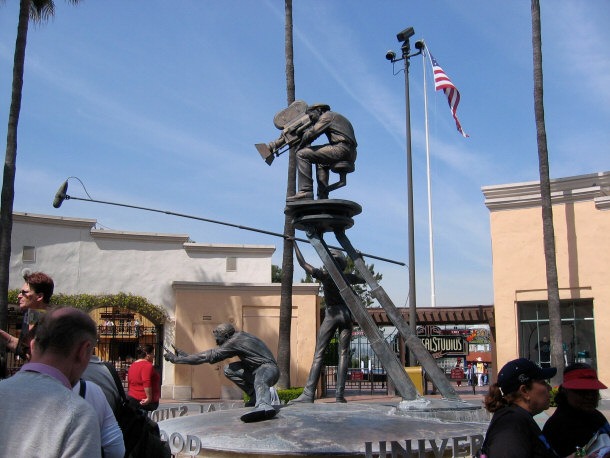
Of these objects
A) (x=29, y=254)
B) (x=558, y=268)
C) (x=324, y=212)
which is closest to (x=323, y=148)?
(x=324, y=212)

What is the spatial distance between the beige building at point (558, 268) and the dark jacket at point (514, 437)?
18.0 m

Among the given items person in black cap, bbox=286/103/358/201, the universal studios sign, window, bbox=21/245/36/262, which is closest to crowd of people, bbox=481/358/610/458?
person in black cap, bbox=286/103/358/201

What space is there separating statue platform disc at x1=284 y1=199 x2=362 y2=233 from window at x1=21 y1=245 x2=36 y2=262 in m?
15.8

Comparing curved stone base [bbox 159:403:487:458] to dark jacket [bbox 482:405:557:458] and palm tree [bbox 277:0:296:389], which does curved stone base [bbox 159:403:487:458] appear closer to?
dark jacket [bbox 482:405:557:458]

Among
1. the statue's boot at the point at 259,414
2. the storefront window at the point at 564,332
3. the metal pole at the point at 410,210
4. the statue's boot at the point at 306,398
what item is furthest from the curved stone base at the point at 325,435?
the storefront window at the point at 564,332

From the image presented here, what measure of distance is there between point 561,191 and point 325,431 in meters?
15.9

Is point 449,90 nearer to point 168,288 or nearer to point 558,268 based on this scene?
point 558,268

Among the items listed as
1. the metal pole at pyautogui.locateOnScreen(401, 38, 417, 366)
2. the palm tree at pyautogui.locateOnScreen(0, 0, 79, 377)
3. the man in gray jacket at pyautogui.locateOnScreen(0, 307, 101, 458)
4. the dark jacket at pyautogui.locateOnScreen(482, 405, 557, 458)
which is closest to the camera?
the man in gray jacket at pyautogui.locateOnScreen(0, 307, 101, 458)

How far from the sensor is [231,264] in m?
24.1

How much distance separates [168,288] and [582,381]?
20448mm

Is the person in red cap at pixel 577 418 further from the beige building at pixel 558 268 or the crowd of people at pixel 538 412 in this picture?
the beige building at pixel 558 268

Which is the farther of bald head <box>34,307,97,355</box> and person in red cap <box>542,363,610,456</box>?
person in red cap <box>542,363,610,456</box>

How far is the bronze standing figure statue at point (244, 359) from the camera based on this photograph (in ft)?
26.1

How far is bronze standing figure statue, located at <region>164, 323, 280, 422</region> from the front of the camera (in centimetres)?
795
